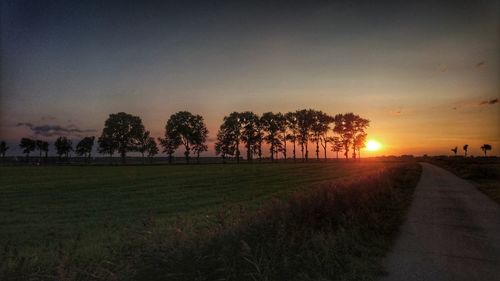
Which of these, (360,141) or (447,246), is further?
(360,141)

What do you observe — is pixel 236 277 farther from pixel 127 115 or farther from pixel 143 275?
pixel 127 115

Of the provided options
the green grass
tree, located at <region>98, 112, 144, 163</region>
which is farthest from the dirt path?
tree, located at <region>98, 112, 144, 163</region>

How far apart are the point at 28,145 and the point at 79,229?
19690cm

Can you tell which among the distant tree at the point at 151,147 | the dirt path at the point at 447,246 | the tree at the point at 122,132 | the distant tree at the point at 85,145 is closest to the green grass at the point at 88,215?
the dirt path at the point at 447,246

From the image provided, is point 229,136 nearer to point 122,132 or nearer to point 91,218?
point 122,132

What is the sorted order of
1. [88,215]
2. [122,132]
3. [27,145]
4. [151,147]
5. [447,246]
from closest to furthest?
[447,246] < [88,215] < [122,132] < [151,147] < [27,145]

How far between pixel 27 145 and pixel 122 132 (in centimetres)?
10462

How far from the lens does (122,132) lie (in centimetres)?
10988

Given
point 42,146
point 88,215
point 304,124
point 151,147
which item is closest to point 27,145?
point 42,146

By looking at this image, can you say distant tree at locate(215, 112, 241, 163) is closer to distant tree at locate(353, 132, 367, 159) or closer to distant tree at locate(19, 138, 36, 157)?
distant tree at locate(353, 132, 367, 159)

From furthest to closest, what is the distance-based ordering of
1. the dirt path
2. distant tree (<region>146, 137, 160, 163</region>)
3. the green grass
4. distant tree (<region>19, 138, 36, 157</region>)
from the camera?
distant tree (<region>19, 138, 36, 157</region>) < distant tree (<region>146, 137, 160, 163</region>) < the green grass < the dirt path

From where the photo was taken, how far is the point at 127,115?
11288 centimetres

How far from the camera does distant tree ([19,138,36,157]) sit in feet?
601

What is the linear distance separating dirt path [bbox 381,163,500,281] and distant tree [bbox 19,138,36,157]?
202107 mm
